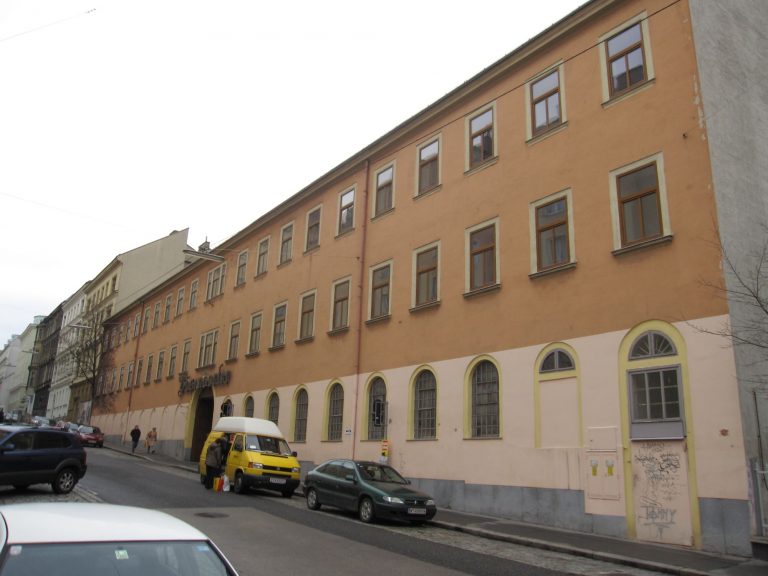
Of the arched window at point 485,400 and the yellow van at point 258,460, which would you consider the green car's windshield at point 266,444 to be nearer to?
the yellow van at point 258,460

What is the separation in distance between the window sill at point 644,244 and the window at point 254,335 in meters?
21.1

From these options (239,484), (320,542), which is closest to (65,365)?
(239,484)

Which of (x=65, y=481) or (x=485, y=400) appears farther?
(x=485, y=400)

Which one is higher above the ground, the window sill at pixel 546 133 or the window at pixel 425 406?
the window sill at pixel 546 133

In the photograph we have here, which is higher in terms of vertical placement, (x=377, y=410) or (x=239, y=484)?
(x=377, y=410)

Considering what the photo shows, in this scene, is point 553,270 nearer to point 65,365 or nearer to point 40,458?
point 40,458

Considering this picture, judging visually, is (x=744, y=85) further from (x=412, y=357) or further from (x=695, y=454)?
(x=412, y=357)

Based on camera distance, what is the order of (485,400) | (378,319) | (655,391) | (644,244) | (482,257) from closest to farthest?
(655,391)
(644,244)
(485,400)
(482,257)
(378,319)

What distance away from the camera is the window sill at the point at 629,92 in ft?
52.5

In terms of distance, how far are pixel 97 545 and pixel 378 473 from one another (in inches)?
549

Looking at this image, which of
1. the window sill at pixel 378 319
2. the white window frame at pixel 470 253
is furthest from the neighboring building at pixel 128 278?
the white window frame at pixel 470 253

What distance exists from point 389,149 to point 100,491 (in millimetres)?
15977

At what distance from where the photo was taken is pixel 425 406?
20.9 meters

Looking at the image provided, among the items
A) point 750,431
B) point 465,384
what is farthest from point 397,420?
point 750,431
